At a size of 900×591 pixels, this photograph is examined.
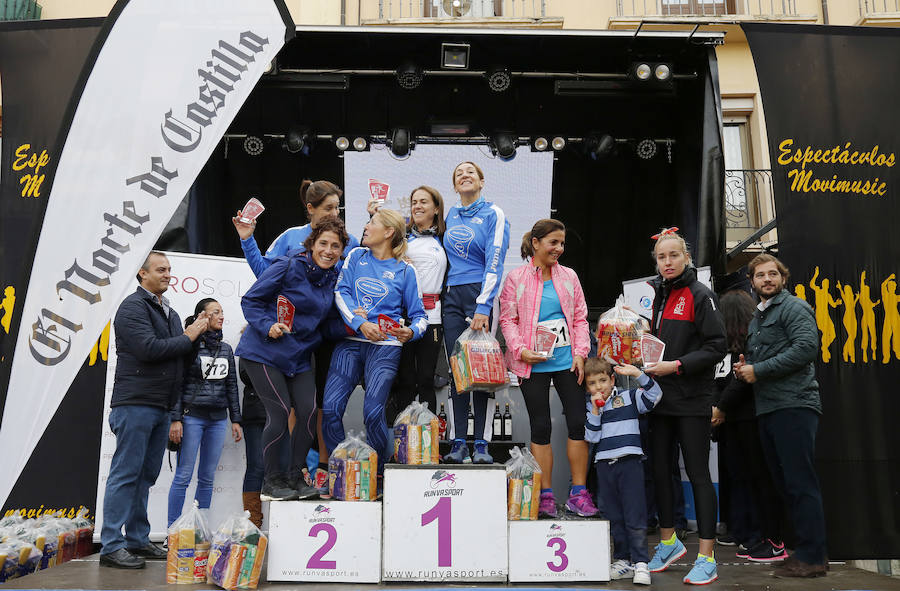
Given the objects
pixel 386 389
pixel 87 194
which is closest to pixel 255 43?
pixel 87 194

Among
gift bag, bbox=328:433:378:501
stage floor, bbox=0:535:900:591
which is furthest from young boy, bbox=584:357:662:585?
gift bag, bbox=328:433:378:501

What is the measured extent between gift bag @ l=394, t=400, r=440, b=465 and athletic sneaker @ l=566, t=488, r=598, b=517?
730 millimetres

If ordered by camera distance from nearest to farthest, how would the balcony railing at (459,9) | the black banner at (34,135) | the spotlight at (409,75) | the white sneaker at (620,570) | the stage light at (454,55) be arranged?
1. the white sneaker at (620,570)
2. the black banner at (34,135)
3. the stage light at (454,55)
4. the spotlight at (409,75)
5. the balcony railing at (459,9)

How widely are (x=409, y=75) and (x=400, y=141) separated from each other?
706mm

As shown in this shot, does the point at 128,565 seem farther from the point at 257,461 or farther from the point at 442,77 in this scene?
the point at 442,77

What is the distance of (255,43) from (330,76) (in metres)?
2.91

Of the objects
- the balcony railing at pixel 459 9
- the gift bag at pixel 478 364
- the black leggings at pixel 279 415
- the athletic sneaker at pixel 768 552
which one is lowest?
the athletic sneaker at pixel 768 552

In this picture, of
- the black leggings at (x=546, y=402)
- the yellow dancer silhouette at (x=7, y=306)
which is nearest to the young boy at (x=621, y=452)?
the black leggings at (x=546, y=402)

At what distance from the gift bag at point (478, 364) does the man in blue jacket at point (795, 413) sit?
4.29 ft

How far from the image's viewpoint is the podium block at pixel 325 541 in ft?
11.5

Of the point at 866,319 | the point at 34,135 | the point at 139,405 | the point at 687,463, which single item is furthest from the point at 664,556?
the point at 34,135

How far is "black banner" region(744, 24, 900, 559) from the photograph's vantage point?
4.52 meters

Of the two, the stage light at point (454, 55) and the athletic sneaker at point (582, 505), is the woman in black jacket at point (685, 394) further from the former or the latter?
the stage light at point (454, 55)

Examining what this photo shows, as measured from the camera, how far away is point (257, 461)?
5.29 metres
